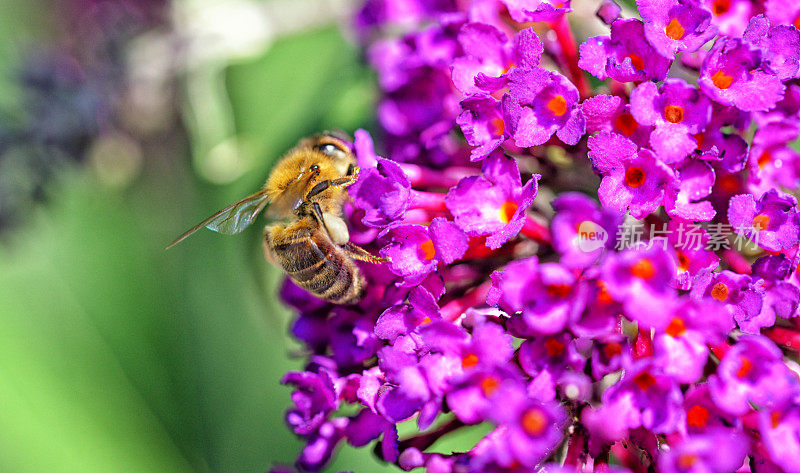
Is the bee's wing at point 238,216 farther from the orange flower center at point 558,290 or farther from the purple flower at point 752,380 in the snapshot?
the purple flower at point 752,380

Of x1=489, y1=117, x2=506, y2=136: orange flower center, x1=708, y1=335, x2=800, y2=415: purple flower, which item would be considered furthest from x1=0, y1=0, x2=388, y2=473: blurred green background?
x1=708, y1=335, x2=800, y2=415: purple flower

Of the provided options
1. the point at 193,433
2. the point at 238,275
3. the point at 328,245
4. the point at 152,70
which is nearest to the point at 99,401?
the point at 193,433

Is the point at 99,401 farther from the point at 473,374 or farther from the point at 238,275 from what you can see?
the point at 473,374

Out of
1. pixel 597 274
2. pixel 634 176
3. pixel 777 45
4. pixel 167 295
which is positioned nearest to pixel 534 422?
pixel 597 274

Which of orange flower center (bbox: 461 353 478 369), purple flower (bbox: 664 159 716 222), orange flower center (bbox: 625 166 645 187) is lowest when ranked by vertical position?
orange flower center (bbox: 461 353 478 369)

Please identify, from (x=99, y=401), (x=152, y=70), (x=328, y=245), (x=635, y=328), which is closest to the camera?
(x=635, y=328)

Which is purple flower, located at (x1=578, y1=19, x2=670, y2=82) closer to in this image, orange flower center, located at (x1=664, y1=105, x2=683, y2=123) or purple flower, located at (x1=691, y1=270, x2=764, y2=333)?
orange flower center, located at (x1=664, y1=105, x2=683, y2=123)
